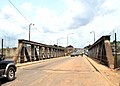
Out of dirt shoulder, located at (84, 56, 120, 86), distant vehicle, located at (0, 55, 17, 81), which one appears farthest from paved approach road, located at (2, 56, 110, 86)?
distant vehicle, located at (0, 55, 17, 81)

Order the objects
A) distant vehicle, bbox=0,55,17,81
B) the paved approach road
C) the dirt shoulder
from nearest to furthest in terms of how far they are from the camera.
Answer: the paved approach road → the dirt shoulder → distant vehicle, bbox=0,55,17,81

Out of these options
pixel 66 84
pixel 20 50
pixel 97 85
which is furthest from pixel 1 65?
pixel 20 50

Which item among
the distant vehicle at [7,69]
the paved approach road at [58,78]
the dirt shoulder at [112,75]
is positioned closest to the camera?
the paved approach road at [58,78]

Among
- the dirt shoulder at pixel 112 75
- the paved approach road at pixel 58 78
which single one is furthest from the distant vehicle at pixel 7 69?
the dirt shoulder at pixel 112 75

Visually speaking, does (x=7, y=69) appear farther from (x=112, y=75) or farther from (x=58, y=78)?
(x=112, y=75)

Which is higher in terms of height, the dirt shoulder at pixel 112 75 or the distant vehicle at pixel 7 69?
the distant vehicle at pixel 7 69

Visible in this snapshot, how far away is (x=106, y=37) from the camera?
78.6ft

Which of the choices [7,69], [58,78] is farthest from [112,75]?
[7,69]

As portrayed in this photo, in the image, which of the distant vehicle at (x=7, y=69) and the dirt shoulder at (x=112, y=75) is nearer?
the dirt shoulder at (x=112, y=75)

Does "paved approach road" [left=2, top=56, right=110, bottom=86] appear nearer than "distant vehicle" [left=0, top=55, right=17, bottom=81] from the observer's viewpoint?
Yes

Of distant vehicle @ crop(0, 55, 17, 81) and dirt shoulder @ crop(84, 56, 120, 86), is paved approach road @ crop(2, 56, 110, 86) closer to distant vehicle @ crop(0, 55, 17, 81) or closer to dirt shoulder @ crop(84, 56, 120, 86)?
dirt shoulder @ crop(84, 56, 120, 86)

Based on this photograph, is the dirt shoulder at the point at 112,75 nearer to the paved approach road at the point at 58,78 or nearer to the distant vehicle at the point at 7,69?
the paved approach road at the point at 58,78

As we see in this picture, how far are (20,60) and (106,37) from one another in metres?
12.6

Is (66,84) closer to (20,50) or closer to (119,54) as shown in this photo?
(119,54)
